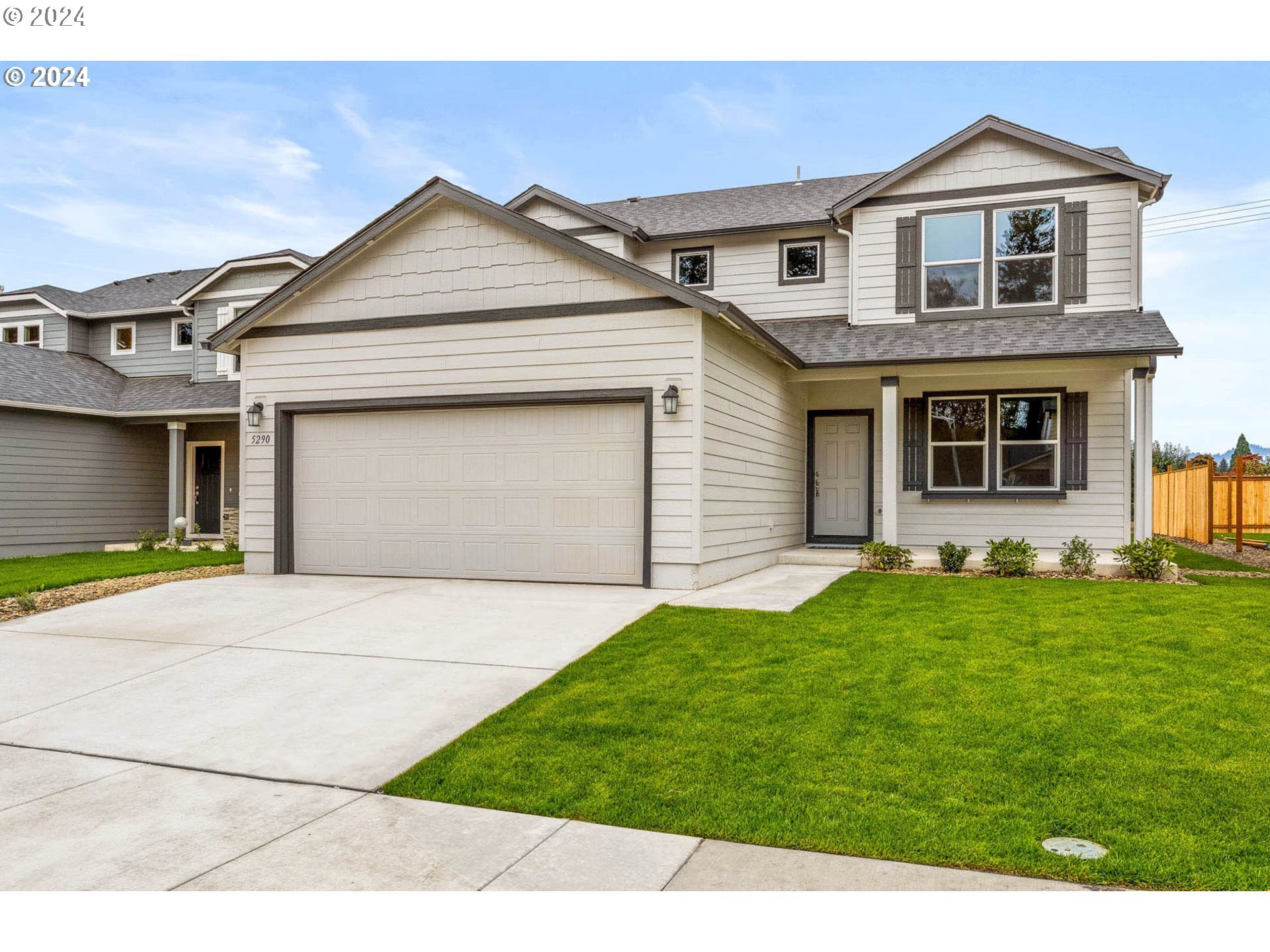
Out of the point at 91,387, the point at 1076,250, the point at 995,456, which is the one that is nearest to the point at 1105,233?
the point at 1076,250

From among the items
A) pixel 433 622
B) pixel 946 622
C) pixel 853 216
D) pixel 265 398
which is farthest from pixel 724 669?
pixel 853 216

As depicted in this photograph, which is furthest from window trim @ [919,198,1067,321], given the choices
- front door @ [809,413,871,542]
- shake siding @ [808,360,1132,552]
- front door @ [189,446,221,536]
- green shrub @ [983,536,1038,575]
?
front door @ [189,446,221,536]

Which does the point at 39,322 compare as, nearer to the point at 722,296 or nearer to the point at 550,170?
the point at 550,170

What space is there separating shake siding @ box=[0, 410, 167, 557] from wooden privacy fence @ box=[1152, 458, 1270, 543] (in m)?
21.6

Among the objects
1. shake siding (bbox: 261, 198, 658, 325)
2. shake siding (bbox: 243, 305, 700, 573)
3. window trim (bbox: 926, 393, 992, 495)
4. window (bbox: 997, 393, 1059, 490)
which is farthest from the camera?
window trim (bbox: 926, 393, 992, 495)

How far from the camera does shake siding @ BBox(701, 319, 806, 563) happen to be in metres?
10.1

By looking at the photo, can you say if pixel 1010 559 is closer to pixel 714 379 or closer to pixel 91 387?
pixel 714 379

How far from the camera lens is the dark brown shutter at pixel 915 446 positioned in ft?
44.3

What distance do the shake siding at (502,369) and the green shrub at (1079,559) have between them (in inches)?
214

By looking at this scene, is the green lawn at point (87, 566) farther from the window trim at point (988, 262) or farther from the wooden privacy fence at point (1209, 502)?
the wooden privacy fence at point (1209, 502)

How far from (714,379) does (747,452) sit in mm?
1648

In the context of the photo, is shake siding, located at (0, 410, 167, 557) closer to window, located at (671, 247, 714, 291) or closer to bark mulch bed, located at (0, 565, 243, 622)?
bark mulch bed, located at (0, 565, 243, 622)

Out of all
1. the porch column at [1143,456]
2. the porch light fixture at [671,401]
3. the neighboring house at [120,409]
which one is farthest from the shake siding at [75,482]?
the porch column at [1143,456]

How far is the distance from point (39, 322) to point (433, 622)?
17459 millimetres
